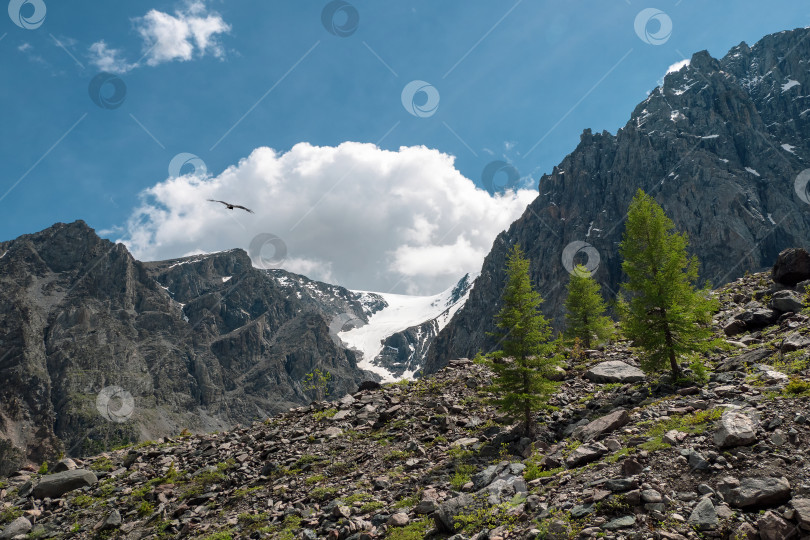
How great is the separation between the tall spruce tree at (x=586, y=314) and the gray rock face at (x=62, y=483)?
111 feet

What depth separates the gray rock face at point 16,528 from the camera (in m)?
16.0

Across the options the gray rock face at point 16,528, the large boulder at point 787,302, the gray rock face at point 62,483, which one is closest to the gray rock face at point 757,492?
the large boulder at point 787,302

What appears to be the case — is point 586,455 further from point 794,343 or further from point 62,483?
point 62,483

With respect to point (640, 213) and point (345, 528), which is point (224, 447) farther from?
point (640, 213)

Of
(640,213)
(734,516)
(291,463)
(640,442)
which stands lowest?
(734,516)

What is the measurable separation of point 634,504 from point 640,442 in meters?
3.45

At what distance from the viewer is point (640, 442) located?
11.6 m

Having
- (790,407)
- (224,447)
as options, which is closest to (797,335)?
(790,407)

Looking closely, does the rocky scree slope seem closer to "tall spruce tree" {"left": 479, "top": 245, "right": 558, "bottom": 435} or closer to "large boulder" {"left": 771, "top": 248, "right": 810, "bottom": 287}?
"large boulder" {"left": 771, "top": 248, "right": 810, "bottom": 287}

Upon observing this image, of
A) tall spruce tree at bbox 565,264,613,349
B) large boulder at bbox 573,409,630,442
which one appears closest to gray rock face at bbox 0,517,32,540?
large boulder at bbox 573,409,630,442

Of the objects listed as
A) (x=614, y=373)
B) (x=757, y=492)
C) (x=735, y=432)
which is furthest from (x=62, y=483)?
(x=614, y=373)

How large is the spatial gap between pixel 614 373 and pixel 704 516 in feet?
50.0

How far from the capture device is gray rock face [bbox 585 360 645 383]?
21.1 meters

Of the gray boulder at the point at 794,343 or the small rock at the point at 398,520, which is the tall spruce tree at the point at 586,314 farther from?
the small rock at the point at 398,520
